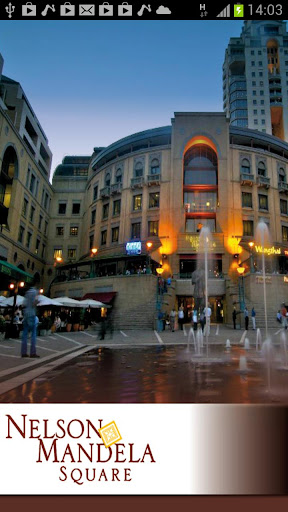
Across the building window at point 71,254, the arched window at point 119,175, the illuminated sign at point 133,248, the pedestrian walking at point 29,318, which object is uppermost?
the arched window at point 119,175

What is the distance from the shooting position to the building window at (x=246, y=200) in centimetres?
3747

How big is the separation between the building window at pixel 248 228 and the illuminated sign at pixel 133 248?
13.4 meters

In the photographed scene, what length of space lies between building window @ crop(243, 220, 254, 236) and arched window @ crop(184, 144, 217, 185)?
6633 mm

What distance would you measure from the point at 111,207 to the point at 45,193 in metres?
11.8

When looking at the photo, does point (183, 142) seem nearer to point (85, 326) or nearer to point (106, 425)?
point (85, 326)

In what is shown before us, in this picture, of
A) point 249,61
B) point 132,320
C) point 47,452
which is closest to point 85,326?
point 132,320

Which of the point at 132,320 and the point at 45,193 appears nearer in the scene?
the point at 132,320

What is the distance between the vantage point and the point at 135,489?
5.37 feet

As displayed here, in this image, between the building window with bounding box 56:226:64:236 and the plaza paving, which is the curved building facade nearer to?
the building window with bounding box 56:226:64:236
